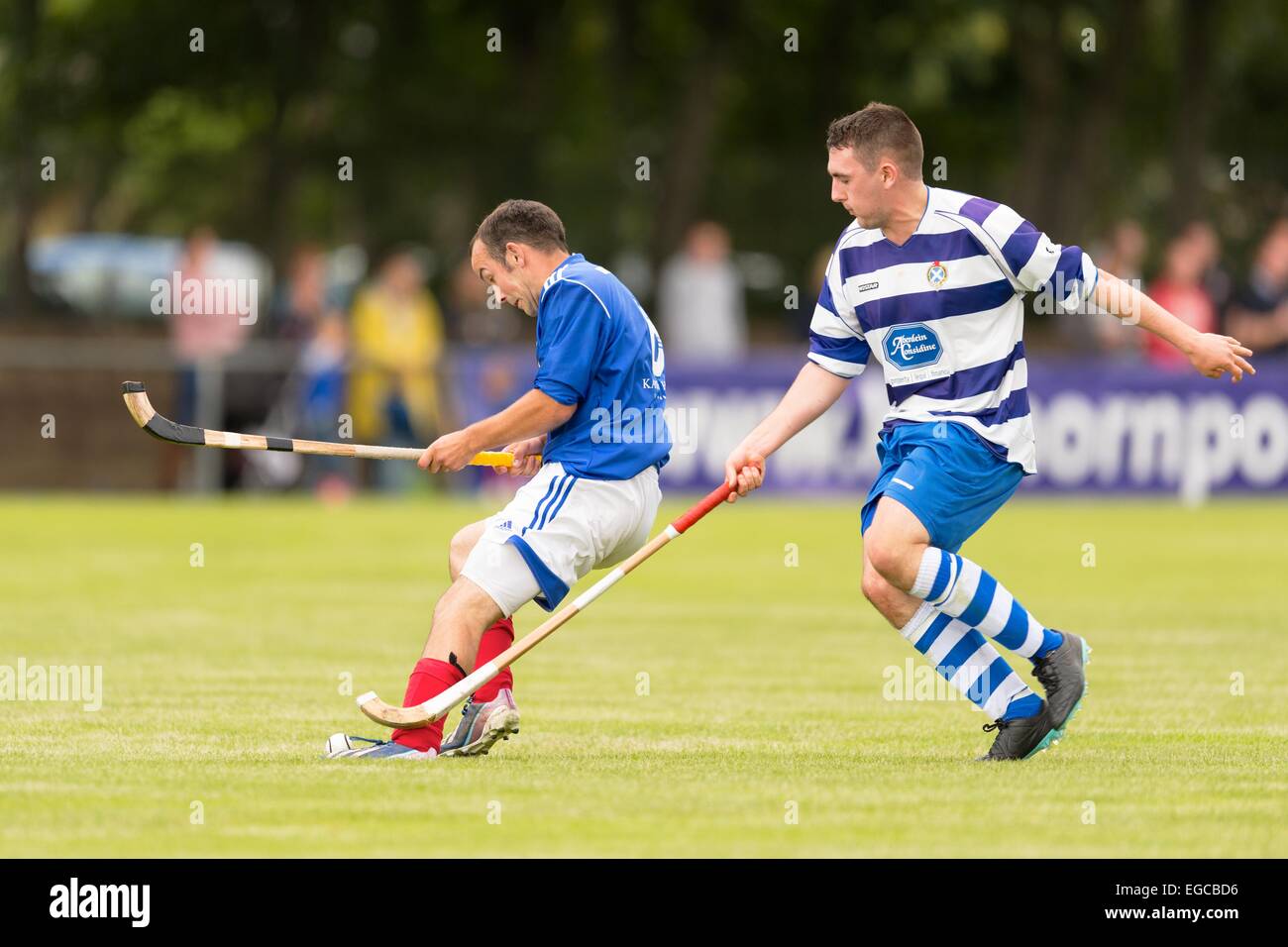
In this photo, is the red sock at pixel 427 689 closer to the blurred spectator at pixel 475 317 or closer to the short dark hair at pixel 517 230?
the short dark hair at pixel 517 230

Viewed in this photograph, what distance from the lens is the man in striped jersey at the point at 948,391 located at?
26.8ft

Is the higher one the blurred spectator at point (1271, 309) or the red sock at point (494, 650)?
the blurred spectator at point (1271, 309)

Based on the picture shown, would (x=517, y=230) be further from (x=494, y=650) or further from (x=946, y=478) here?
(x=946, y=478)

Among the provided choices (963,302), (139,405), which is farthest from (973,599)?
(139,405)

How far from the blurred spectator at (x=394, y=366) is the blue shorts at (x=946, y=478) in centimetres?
1378

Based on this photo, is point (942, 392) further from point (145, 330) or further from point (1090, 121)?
point (1090, 121)

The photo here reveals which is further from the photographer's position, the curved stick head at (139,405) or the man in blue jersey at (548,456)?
the curved stick head at (139,405)

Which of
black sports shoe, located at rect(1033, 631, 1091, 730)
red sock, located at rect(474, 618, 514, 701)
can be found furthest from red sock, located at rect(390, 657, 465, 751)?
black sports shoe, located at rect(1033, 631, 1091, 730)

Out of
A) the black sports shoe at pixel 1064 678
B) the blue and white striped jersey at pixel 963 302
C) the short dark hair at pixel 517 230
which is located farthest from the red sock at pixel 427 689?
the black sports shoe at pixel 1064 678

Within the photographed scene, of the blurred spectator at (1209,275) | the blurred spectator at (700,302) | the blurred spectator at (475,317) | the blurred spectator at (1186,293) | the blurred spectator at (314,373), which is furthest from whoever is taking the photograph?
the blurred spectator at (475,317)

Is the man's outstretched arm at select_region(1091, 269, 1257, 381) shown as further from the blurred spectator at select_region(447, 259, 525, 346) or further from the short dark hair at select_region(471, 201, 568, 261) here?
the blurred spectator at select_region(447, 259, 525, 346)

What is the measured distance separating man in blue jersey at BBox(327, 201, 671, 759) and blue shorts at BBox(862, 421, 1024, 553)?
0.82m

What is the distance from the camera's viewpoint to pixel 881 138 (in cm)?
820
